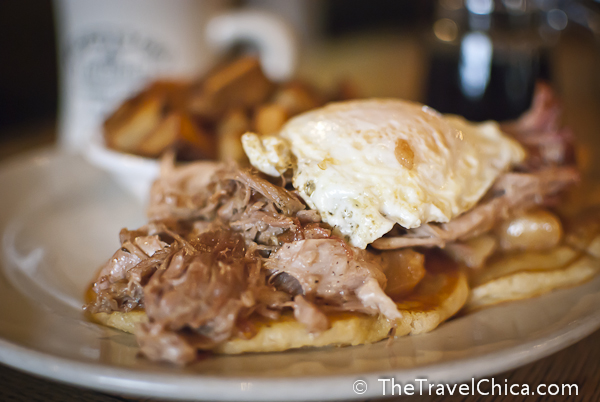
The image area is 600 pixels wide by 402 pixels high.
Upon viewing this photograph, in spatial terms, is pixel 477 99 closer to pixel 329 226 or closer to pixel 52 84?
pixel 329 226

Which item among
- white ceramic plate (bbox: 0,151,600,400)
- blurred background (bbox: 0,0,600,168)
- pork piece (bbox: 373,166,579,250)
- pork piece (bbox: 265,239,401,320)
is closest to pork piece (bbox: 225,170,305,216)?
pork piece (bbox: 265,239,401,320)

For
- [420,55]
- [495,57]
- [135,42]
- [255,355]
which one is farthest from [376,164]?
[420,55]

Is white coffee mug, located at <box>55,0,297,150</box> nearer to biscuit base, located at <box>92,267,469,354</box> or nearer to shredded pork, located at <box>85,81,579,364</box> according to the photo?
shredded pork, located at <box>85,81,579,364</box>

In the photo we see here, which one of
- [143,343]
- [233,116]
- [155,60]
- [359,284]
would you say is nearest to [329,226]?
[359,284]

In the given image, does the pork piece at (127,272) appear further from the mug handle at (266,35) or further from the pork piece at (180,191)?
the mug handle at (266,35)

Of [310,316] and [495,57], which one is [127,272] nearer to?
[310,316]
